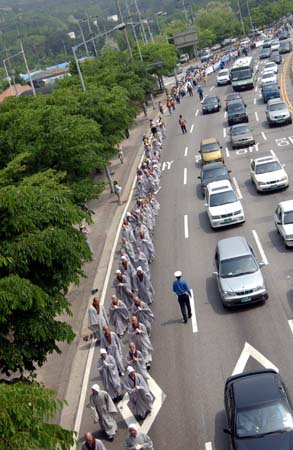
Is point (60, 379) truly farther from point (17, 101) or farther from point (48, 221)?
point (17, 101)

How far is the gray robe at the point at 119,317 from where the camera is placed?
20281 mm

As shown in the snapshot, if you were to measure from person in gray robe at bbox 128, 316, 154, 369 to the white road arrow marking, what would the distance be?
2.44m

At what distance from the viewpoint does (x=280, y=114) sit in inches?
1891

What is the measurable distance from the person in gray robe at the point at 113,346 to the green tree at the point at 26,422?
8002 millimetres

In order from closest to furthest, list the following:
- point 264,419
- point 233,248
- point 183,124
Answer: point 264,419, point 233,248, point 183,124

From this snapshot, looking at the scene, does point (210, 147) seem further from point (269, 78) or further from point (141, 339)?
point (269, 78)

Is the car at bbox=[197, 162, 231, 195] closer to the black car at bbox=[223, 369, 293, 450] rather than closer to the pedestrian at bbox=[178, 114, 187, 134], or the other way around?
the pedestrian at bbox=[178, 114, 187, 134]

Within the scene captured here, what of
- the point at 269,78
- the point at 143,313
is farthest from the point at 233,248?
the point at 269,78

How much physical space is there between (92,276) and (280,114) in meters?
26.0

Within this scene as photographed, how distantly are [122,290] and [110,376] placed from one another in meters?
5.05

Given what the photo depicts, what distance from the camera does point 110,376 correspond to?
16.6 metres

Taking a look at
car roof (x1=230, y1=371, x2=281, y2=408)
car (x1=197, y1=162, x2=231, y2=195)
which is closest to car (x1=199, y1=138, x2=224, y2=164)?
car (x1=197, y1=162, x2=231, y2=195)

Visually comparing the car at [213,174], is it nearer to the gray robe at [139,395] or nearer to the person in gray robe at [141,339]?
the person in gray robe at [141,339]

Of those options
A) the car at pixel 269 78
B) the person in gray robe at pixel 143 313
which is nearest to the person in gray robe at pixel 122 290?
the person in gray robe at pixel 143 313
